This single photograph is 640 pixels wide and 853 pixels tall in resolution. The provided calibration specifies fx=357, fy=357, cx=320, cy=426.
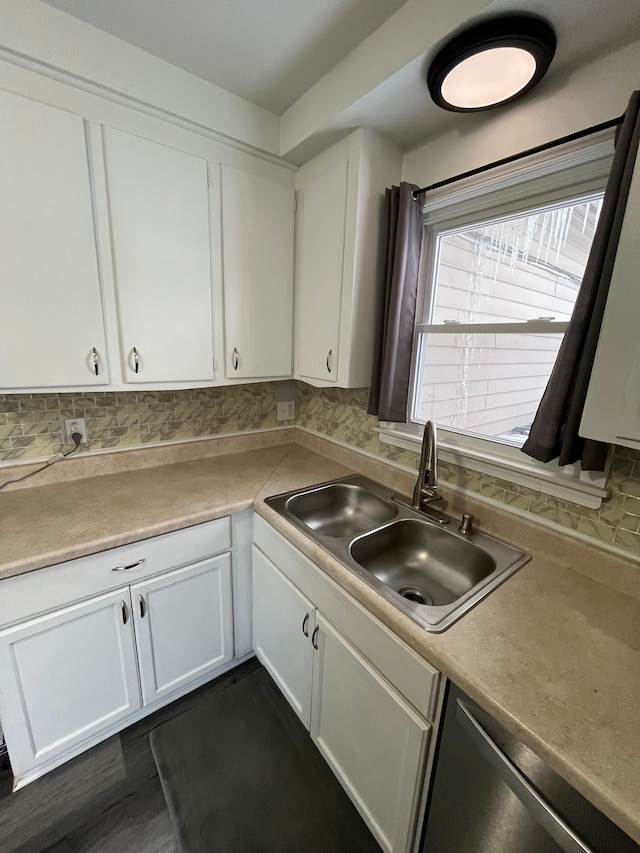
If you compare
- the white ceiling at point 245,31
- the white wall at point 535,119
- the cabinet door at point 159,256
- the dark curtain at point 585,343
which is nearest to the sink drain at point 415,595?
the dark curtain at point 585,343

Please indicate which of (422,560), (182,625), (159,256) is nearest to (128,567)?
(182,625)

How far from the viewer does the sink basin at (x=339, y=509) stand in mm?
1553

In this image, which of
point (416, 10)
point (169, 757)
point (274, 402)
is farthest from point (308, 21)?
point (169, 757)

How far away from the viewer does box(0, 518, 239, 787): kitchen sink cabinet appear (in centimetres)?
113

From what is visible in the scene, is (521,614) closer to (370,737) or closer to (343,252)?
(370,737)

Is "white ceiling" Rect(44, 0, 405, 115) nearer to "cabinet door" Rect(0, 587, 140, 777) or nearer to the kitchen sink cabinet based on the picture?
the kitchen sink cabinet

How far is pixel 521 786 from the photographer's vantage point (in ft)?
2.21

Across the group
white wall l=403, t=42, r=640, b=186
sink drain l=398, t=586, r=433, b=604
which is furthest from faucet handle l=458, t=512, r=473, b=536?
white wall l=403, t=42, r=640, b=186

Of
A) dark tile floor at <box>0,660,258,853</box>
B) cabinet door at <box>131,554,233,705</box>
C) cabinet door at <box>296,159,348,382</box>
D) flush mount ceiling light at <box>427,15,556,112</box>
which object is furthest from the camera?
cabinet door at <box>296,159,348,382</box>

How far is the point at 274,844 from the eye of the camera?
112cm

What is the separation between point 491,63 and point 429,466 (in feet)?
3.88

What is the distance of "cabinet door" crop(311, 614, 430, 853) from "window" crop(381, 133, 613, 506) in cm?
79

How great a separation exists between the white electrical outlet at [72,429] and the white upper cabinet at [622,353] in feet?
6.00

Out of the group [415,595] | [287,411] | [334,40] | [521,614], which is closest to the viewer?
A: [521,614]
